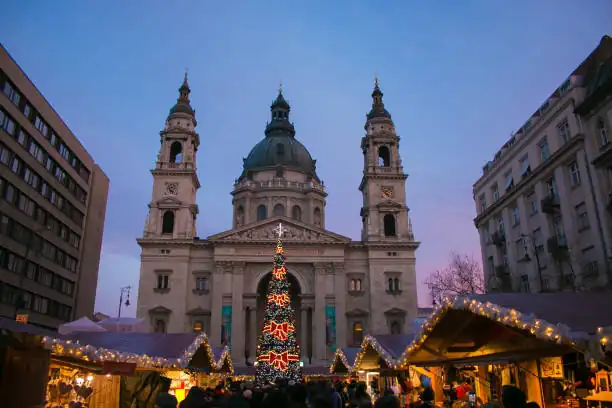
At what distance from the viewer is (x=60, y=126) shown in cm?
Answer: 4478

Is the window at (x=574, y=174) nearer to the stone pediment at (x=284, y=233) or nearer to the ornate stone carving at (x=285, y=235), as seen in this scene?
the stone pediment at (x=284, y=233)

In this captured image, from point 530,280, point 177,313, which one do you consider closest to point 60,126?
point 177,313

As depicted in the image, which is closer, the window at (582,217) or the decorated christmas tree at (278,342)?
the decorated christmas tree at (278,342)

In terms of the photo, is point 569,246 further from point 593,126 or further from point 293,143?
point 293,143

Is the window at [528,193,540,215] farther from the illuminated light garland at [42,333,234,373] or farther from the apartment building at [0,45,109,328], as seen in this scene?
the apartment building at [0,45,109,328]

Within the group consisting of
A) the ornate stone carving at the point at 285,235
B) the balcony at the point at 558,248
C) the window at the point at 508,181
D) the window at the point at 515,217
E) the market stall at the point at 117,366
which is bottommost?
the market stall at the point at 117,366

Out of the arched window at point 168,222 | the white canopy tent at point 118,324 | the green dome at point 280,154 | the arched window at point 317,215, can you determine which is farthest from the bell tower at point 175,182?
the white canopy tent at point 118,324

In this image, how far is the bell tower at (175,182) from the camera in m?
54.4

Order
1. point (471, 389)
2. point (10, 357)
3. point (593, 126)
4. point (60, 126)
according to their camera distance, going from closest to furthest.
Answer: point (10, 357) < point (471, 389) < point (593, 126) < point (60, 126)

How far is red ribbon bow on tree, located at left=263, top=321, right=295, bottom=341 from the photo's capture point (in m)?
26.9

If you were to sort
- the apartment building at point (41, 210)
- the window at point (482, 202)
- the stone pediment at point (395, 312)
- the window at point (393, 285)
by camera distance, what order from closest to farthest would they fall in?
the apartment building at point (41, 210) < the window at point (482, 202) < the stone pediment at point (395, 312) < the window at point (393, 285)

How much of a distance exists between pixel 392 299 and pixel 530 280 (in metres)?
21.2

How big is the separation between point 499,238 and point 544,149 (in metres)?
8.09

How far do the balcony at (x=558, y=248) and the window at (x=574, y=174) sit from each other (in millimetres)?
3209
